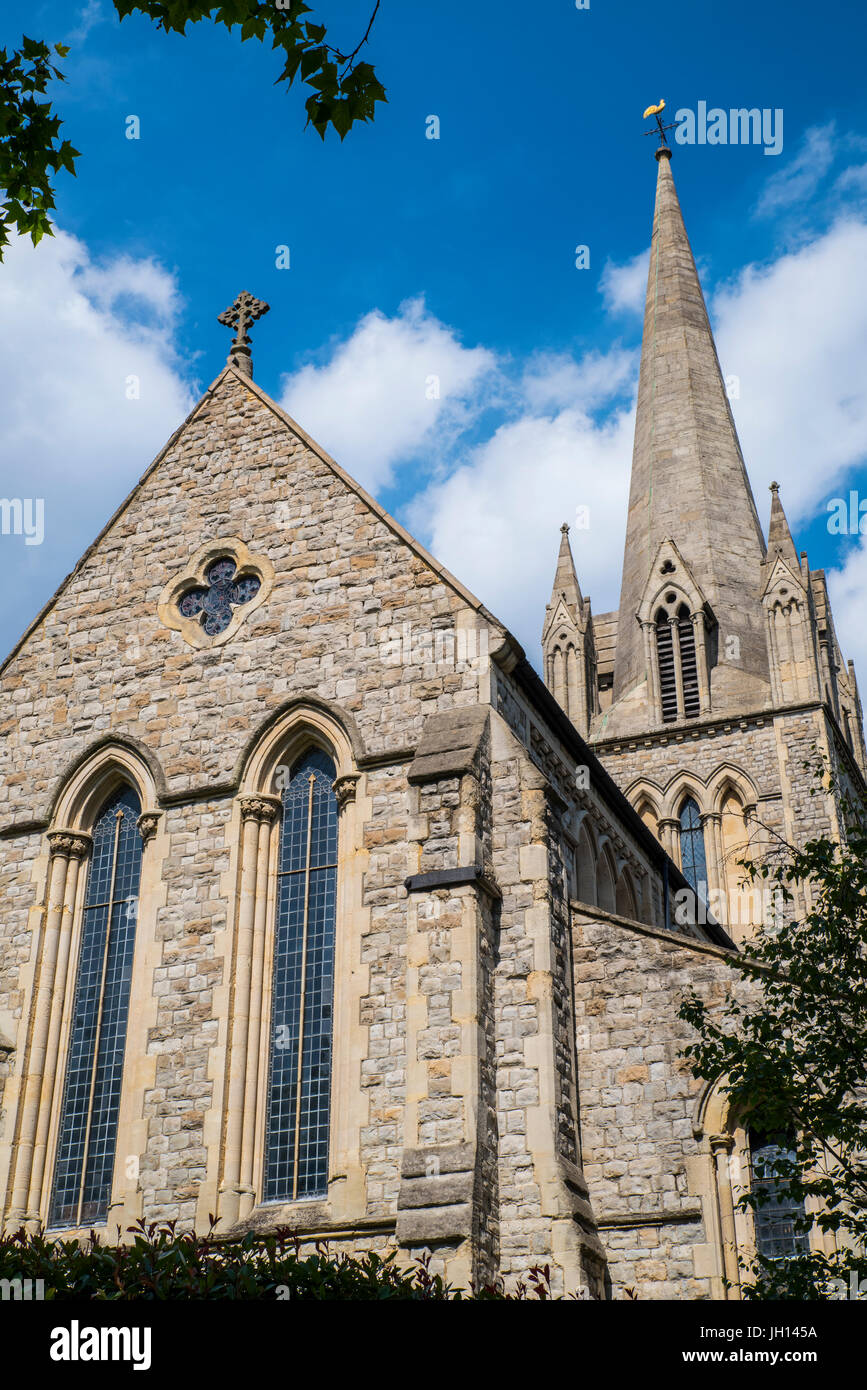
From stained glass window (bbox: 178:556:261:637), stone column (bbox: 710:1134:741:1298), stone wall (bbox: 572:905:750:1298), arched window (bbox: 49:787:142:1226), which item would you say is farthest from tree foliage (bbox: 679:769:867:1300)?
stained glass window (bbox: 178:556:261:637)

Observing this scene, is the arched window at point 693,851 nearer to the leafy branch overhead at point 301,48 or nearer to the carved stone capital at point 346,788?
the carved stone capital at point 346,788

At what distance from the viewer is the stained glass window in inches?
723

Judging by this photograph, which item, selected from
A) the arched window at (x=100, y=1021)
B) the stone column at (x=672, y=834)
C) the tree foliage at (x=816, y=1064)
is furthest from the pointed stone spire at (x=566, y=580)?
the tree foliage at (x=816, y=1064)

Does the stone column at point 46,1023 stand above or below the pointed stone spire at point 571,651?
below

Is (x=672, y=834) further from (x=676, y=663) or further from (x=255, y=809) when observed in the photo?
(x=255, y=809)

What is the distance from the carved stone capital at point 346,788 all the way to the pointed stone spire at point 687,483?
2139cm

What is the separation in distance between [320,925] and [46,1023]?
343 centimetres

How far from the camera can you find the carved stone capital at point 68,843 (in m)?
17.8

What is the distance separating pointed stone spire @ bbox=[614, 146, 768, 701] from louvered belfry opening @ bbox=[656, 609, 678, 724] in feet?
1.86

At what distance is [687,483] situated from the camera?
4100cm

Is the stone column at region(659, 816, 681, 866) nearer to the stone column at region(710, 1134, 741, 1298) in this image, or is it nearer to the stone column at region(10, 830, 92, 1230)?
the stone column at region(10, 830, 92, 1230)

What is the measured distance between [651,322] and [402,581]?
30.2 meters

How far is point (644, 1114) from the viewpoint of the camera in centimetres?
1527
